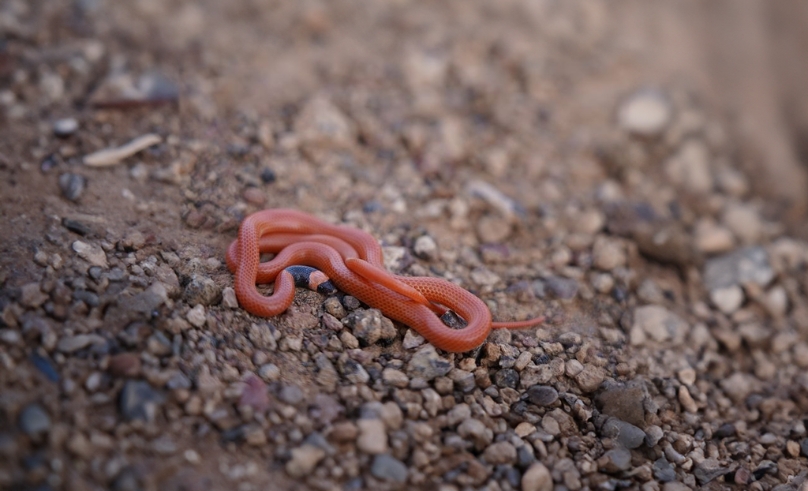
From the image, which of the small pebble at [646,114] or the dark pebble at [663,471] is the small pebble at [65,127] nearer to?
the dark pebble at [663,471]

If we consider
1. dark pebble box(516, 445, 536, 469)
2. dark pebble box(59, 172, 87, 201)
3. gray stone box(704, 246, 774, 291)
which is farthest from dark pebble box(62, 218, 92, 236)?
gray stone box(704, 246, 774, 291)

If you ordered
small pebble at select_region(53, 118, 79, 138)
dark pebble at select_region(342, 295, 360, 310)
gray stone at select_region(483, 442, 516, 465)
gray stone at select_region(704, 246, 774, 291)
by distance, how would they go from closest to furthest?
gray stone at select_region(483, 442, 516, 465) → dark pebble at select_region(342, 295, 360, 310) → small pebble at select_region(53, 118, 79, 138) → gray stone at select_region(704, 246, 774, 291)

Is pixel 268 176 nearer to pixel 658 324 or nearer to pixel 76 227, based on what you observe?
pixel 76 227

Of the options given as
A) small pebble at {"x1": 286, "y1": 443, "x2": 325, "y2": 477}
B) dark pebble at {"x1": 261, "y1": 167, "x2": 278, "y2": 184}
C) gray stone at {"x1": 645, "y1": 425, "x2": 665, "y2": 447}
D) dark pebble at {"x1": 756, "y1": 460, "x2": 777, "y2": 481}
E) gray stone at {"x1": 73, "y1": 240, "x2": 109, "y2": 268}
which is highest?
dark pebble at {"x1": 756, "y1": 460, "x2": 777, "y2": 481}

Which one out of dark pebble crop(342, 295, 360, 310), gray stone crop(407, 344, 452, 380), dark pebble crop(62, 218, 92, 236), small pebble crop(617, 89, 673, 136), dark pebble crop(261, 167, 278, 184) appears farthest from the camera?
small pebble crop(617, 89, 673, 136)

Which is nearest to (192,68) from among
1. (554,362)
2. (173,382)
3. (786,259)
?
(173,382)

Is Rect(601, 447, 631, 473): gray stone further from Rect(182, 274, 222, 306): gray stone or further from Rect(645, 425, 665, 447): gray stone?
Rect(182, 274, 222, 306): gray stone


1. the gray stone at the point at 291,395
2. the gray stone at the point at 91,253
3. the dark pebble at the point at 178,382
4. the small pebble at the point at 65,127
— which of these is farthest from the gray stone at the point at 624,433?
the small pebble at the point at 65,127
